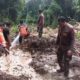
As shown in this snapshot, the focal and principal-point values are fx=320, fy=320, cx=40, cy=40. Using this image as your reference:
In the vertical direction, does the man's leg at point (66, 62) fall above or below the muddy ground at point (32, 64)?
above

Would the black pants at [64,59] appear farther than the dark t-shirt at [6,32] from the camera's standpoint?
No

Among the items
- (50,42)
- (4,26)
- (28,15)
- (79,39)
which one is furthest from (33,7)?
(4,26)

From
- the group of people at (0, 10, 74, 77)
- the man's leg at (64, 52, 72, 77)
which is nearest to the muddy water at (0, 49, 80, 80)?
the man's leg at (64, 52, 72, 77)

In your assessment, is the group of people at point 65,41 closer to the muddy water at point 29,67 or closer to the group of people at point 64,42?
the group of people at point 64,42

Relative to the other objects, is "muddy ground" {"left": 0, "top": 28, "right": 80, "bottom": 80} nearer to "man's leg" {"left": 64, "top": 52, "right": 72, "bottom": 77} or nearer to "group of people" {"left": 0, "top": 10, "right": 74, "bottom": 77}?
"man's leg" {"left": 64, "top": 52, "right": 72, "bottom": 77}

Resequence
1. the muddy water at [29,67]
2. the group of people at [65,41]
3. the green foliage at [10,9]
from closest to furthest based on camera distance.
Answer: the group of people at [65,41] < the muddy water at [29,67] < the green foliage at [10,9]

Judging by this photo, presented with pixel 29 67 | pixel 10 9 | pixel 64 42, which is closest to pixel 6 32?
pixel 29 67

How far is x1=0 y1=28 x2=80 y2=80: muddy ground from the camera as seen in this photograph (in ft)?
31.1

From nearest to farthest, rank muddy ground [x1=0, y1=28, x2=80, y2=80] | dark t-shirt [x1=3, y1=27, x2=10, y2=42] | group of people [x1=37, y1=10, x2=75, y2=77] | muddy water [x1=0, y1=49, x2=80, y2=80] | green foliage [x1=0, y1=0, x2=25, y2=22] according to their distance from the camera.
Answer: group of people [x1=37, y1=10, x2=75, y2=77] → muddy water [x1=0, y1=49, x2=80, y2=80] → muddy ground [x1=0, y1=28, x2=80, y2=80] → dark t-shirt [x1=3, y1=27, x2=10, y2=42] → green foliage [x1=0, y1=0, x2=25, y2=22]

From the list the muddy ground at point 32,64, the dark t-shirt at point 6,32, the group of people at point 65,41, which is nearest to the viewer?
the group of people at point 65,41

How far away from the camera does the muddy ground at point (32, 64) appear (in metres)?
9.47

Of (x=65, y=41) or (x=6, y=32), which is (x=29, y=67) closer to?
(x=6, y=32)

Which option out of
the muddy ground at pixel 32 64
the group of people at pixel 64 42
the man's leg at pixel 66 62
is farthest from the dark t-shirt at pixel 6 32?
the man's leg at pixel 66 62

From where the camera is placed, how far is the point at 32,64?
11.3m
